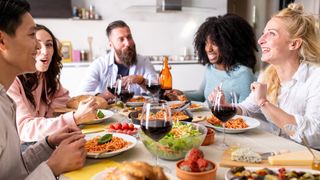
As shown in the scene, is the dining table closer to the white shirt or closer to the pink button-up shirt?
the white shirt

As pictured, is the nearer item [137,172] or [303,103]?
[137,172]

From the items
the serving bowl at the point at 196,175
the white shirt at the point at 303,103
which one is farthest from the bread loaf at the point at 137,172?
the white shirt at the point at 303,103

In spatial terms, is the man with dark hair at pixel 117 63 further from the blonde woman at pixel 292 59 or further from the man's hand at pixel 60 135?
the man's hand at pixel 60 135

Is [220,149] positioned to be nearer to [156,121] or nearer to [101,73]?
[156,121]

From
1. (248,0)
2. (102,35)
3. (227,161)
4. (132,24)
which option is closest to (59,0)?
(102,35)

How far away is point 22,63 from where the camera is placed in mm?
1207

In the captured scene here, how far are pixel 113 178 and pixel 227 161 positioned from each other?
1.62 feet

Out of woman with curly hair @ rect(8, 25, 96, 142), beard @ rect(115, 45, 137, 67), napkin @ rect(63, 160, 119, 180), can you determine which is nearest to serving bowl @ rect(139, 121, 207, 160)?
napkin @ rect(63, 160, 119, 180)

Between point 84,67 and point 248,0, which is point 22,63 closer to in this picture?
point 84,67

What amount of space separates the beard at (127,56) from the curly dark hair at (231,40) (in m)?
0.77

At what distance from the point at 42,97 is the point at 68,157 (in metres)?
1.04

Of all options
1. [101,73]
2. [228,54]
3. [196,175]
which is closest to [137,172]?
[196,175]

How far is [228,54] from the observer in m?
2.61

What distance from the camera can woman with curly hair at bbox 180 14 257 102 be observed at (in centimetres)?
252
